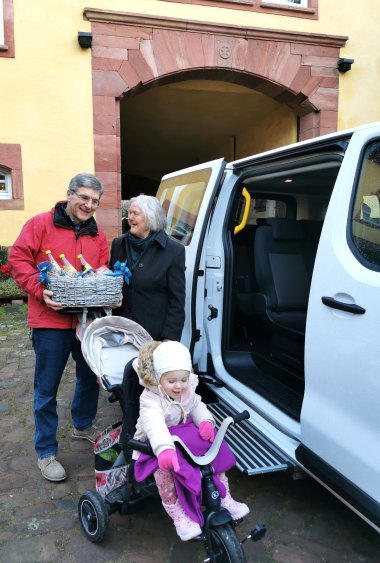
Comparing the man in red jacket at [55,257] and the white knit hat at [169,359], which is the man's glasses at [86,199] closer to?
the man in red jacket at [55,257]

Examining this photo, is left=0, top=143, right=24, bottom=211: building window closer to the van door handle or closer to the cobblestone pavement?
the cobblestone pavement

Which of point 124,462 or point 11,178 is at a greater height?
point 11,178

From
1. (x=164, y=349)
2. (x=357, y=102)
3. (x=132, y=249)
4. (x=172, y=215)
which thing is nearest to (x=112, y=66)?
(x=357, y=102)

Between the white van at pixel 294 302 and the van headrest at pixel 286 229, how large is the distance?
0.04ft

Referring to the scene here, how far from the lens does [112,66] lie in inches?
336

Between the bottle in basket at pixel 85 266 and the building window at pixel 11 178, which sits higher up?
the building window at pixel 11 178

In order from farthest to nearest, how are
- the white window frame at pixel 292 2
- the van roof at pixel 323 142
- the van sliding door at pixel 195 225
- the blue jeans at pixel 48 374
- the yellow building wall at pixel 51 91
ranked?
the white window frame at pixel 292 2
the yellow building wall at pixel 51 91
the van sliding door at pixel 195 225
the blue jeans at pixel 48 374
the van roof at pixel 323 142

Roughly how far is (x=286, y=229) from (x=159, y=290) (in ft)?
5.32

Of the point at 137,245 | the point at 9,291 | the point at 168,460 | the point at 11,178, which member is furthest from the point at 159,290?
the point at 11,178

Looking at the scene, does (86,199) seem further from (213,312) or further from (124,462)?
(124,462)

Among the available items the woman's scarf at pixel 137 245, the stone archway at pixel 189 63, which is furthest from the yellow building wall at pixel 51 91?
the woman's scarf at pixel 137 245

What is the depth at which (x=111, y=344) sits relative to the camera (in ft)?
8.80

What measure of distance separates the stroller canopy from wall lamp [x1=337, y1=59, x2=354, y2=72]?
29.1 feet

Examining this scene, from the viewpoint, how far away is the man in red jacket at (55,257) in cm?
271
